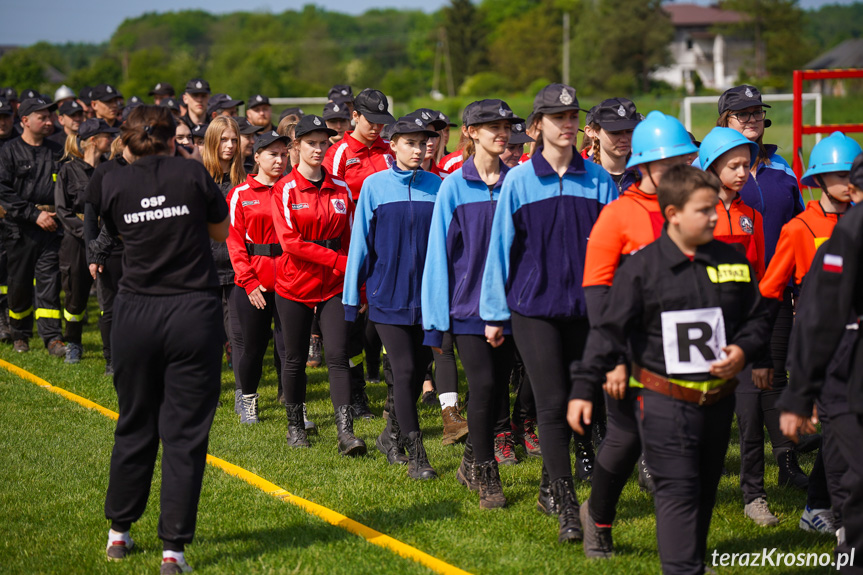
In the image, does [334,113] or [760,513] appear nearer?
[760,513]

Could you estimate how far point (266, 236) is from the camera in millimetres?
7793

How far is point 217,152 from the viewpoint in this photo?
27.7ft

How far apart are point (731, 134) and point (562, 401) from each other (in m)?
1.78

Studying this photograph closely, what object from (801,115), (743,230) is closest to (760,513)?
(743,230)

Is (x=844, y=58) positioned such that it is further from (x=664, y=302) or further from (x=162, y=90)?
(x=664, y=302)

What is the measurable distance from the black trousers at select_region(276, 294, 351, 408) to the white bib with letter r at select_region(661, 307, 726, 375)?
3.36 metres

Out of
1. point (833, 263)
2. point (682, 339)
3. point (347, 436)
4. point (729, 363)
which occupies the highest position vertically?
point (833, 263)

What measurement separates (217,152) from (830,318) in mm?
5861

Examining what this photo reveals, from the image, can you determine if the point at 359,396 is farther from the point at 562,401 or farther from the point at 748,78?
the point at 748,78

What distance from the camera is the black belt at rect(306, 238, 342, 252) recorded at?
7234mm

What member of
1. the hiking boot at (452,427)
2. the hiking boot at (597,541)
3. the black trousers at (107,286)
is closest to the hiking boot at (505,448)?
the hiking boot at (452,427)

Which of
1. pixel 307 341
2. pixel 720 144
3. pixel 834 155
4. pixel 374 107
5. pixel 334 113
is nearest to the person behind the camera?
pixel 834 155

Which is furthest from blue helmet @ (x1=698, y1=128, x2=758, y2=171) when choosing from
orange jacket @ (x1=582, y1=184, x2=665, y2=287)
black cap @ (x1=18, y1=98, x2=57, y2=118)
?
black cap @ (x1=18, y1=98, x2=57, y2=118)

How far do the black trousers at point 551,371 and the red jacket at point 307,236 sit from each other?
85.8 inches
